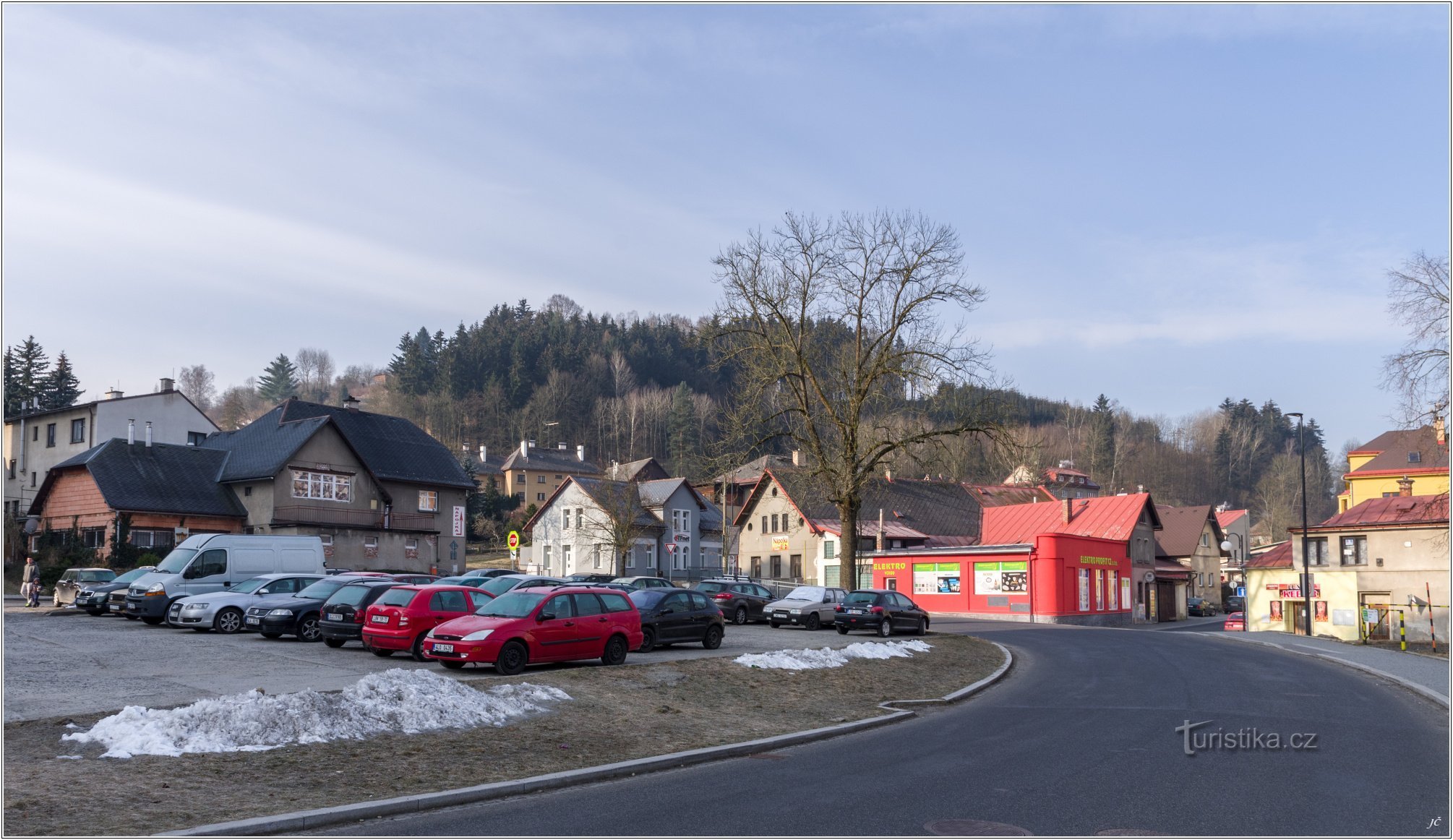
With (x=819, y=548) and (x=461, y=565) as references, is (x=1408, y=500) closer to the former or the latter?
(x=819, y=548)

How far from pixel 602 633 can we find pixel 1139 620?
52898 mm

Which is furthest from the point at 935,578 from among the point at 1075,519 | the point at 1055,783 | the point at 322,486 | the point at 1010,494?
the point at 1055,783

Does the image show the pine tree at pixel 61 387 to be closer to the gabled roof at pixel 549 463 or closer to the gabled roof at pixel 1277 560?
the gabled roof at pixel 549 463


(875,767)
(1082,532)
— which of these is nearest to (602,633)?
(875,767)

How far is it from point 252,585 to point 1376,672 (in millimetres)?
26802

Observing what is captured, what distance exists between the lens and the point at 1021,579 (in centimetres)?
5531

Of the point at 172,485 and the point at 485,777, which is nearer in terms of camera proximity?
the point at 485,777

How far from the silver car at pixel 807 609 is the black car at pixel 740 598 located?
0.43 m

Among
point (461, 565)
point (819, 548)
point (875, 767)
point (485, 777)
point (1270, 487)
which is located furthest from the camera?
point (1270, 487)

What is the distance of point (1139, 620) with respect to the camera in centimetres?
6638

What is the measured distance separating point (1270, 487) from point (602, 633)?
109204mm

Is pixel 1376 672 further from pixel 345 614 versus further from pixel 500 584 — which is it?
pixel 345 614

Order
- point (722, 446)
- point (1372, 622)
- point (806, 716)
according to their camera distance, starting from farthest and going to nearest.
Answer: point (1372, 622) → point (722, 446) → point (806, 716)

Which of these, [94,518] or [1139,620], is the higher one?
[94,518]
